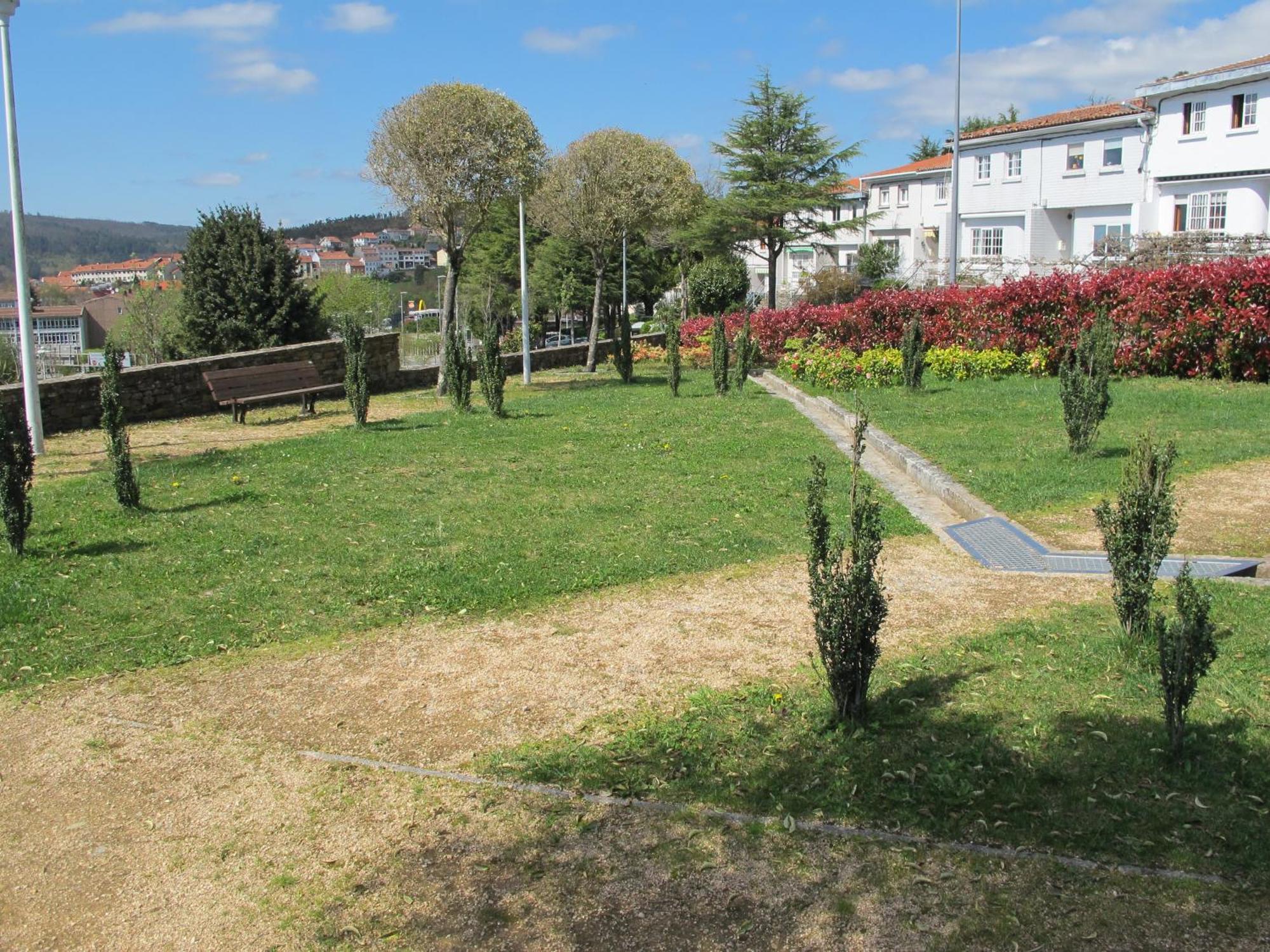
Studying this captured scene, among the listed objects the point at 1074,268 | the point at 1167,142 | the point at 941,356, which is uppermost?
the point at 1167,142

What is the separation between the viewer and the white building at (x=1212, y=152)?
27078 mm

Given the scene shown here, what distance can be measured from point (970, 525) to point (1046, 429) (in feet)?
15.5

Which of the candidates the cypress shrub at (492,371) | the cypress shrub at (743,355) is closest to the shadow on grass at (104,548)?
the cypress shrub at (492,371)

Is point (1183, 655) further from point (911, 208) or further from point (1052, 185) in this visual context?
point (911, 208)

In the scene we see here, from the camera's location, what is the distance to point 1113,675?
203 inches

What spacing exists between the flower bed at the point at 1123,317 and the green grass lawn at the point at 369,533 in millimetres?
7492

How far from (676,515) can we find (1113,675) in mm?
4263

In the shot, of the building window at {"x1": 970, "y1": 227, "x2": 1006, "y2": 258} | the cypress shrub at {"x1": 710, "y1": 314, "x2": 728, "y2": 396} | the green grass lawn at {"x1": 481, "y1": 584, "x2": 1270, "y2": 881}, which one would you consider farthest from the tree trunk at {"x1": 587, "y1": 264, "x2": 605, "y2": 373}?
the green grass lawn at {"x1": 481, "y1": 584, "x2": 1270, "y2": 881}

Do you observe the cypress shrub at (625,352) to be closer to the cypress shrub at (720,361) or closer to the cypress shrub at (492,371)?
the cypress shrub at (720,361)

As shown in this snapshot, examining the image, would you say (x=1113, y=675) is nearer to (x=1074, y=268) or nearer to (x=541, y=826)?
(x=541, y=826)

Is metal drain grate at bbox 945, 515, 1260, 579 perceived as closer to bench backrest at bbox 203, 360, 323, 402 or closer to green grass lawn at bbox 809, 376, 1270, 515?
green grass lawn at bbox 809, 376, 1270, 515

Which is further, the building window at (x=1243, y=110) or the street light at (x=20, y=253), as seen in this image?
the building window at (x=1243, y=110)

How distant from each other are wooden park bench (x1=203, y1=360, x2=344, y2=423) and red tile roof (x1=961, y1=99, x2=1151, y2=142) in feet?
88.8

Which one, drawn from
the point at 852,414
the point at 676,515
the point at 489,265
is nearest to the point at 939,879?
the point at 676,515
